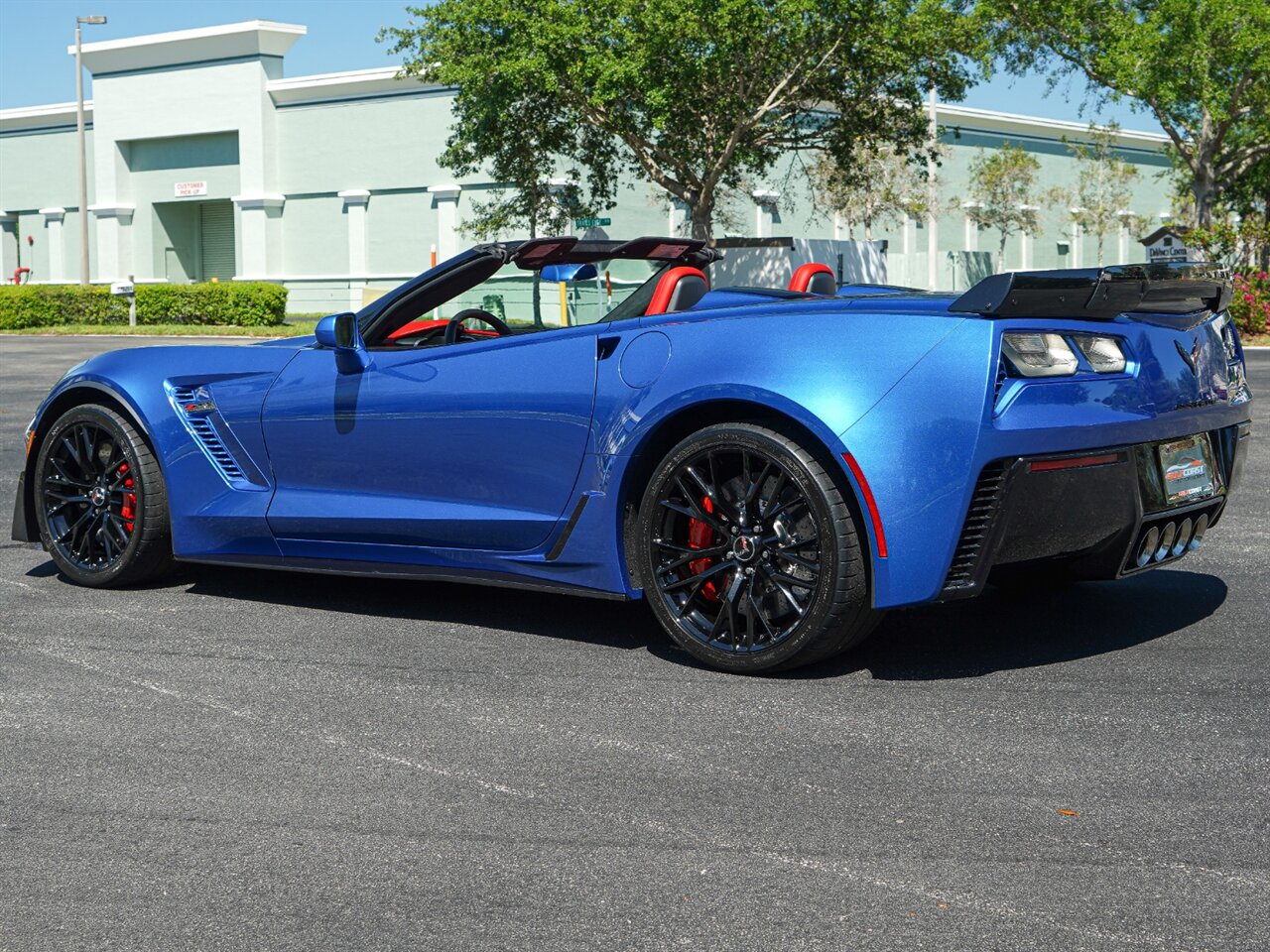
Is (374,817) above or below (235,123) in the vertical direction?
below

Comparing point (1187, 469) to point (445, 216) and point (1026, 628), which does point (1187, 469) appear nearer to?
point (1026, 628)

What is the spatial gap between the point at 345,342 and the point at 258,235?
49.0 metres

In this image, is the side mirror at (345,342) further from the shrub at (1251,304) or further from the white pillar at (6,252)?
the white pillar at (6,252)

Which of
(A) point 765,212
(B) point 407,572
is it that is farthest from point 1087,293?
(A) point 765,212

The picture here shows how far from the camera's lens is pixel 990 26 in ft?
118

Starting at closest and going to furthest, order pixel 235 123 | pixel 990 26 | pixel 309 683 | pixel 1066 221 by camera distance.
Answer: pixel 309 683 → pixel 990 26 → pixel 235 123 → pixel 1066 221

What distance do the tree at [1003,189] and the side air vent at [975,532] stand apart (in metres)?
53.6

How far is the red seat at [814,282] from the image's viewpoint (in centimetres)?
592

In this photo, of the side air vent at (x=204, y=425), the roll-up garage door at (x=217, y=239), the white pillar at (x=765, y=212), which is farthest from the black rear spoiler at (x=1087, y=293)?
the roll-up garage door at (x=217, y=239)

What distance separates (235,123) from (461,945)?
52539mm

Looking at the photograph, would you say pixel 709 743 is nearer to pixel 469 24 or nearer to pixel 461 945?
pixel 461 945

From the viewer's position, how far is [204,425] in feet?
20.6

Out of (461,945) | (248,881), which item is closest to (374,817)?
(248,881)

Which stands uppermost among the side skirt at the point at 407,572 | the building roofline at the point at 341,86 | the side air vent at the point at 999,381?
the building roofline at the point at 341,86
